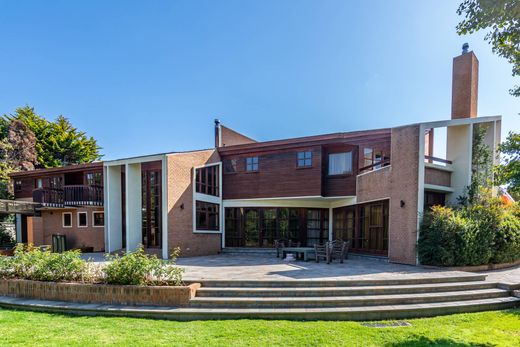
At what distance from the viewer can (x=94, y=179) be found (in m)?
17.2

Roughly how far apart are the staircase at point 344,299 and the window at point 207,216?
7231 mm

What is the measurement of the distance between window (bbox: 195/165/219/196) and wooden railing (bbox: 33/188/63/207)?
372 inches

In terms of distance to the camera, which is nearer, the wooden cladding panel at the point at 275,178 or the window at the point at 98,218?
the wooden cladding panel at the point at 275,178

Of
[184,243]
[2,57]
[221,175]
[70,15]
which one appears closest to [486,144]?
[221,175]

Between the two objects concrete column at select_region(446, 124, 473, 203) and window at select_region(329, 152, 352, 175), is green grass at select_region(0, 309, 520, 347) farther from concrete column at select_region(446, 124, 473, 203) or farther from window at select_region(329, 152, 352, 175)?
window at select_region(329, 152, 352, 175)

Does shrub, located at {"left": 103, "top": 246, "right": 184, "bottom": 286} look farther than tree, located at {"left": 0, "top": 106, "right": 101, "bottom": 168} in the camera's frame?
No

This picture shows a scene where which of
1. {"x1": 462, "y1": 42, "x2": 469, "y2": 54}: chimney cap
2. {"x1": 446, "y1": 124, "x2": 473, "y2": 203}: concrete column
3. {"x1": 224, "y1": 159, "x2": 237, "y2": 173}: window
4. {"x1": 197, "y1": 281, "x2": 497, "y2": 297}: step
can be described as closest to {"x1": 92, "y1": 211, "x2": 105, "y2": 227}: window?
{"x1": 224, "y1": 159, "x2": 237, "y2": 173}: window

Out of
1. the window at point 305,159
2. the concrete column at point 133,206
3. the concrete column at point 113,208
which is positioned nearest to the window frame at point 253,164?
the window at point 305,159

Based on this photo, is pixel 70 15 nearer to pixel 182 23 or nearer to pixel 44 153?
pixel 182 23

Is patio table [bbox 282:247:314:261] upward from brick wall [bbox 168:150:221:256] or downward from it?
downward

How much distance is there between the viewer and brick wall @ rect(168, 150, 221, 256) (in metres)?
12.6

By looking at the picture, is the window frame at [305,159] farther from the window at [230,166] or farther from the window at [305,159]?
the window at [230,166]

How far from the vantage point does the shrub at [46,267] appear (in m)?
7.24

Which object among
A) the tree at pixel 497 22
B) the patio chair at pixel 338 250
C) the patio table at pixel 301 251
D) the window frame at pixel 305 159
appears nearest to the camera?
the tree at pixel 497 22
